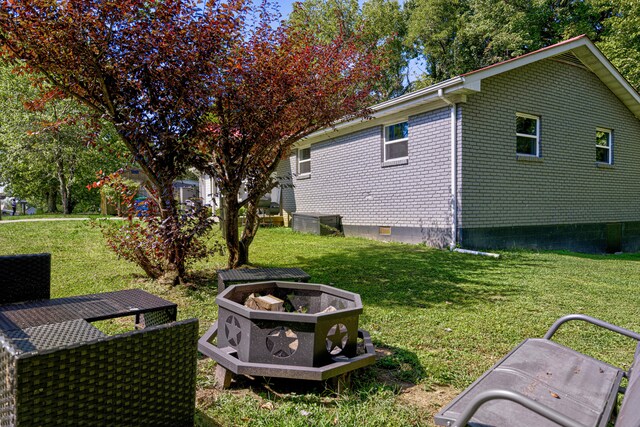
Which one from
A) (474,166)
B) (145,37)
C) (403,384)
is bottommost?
(403,384)

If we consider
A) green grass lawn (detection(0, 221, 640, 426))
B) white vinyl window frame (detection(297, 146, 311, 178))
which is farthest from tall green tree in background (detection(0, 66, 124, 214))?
green grass lawn (detection(0, 221, 640, 426))

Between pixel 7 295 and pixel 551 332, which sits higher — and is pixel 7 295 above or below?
above

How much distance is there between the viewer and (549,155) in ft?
33.9

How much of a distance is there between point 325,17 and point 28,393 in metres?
29.7

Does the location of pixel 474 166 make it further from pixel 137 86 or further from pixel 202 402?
pixel 202 402

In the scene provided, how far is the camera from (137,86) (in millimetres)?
4594

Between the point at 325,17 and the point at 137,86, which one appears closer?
the point at 137,86

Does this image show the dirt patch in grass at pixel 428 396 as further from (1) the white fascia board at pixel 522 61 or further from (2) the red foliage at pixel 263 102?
(1) the white fascia board at pixel 522 61

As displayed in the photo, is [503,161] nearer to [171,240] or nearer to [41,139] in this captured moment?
[171,240]

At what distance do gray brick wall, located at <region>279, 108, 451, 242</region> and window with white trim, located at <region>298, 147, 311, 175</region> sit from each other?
1.58 ft

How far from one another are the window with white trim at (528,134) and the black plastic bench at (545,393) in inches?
347

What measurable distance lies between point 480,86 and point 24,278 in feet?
28.6

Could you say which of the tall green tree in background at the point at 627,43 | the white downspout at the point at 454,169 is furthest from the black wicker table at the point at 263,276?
the tall green tree in background at the point at 627,43

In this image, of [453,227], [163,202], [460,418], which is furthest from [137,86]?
[453,227]
